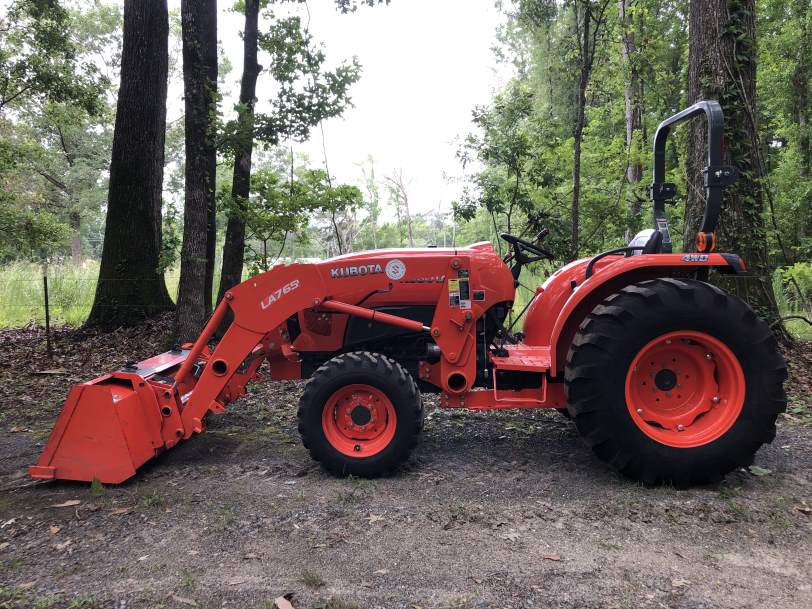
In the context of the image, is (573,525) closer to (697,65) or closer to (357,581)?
(357,581)

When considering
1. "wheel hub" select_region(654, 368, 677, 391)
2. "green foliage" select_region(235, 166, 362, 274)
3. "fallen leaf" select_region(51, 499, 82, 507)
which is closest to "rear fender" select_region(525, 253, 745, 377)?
"wheel hub" select_region(654, 368, 677, 391)

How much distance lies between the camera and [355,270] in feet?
11.6

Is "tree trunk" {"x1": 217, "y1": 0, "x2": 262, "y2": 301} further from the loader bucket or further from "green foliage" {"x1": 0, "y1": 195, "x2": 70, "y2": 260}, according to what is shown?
the loader bucket

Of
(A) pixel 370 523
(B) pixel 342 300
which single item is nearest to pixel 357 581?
(A) pixel 370 523

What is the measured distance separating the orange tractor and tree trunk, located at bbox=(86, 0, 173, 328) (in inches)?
194

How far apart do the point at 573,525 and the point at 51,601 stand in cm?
229

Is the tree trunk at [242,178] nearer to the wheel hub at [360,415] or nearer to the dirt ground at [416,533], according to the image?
the dirt ground at [416,533]

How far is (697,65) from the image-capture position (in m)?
5.45

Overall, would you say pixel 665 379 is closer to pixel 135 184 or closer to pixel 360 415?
pixel 360 415

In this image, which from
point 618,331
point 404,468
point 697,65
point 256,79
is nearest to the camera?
point 618,331

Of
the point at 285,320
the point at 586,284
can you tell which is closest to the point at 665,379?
the point at 586,284

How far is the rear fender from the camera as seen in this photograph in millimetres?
3232

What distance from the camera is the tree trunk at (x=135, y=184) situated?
26.4 feet

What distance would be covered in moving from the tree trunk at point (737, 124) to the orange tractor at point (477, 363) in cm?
205
